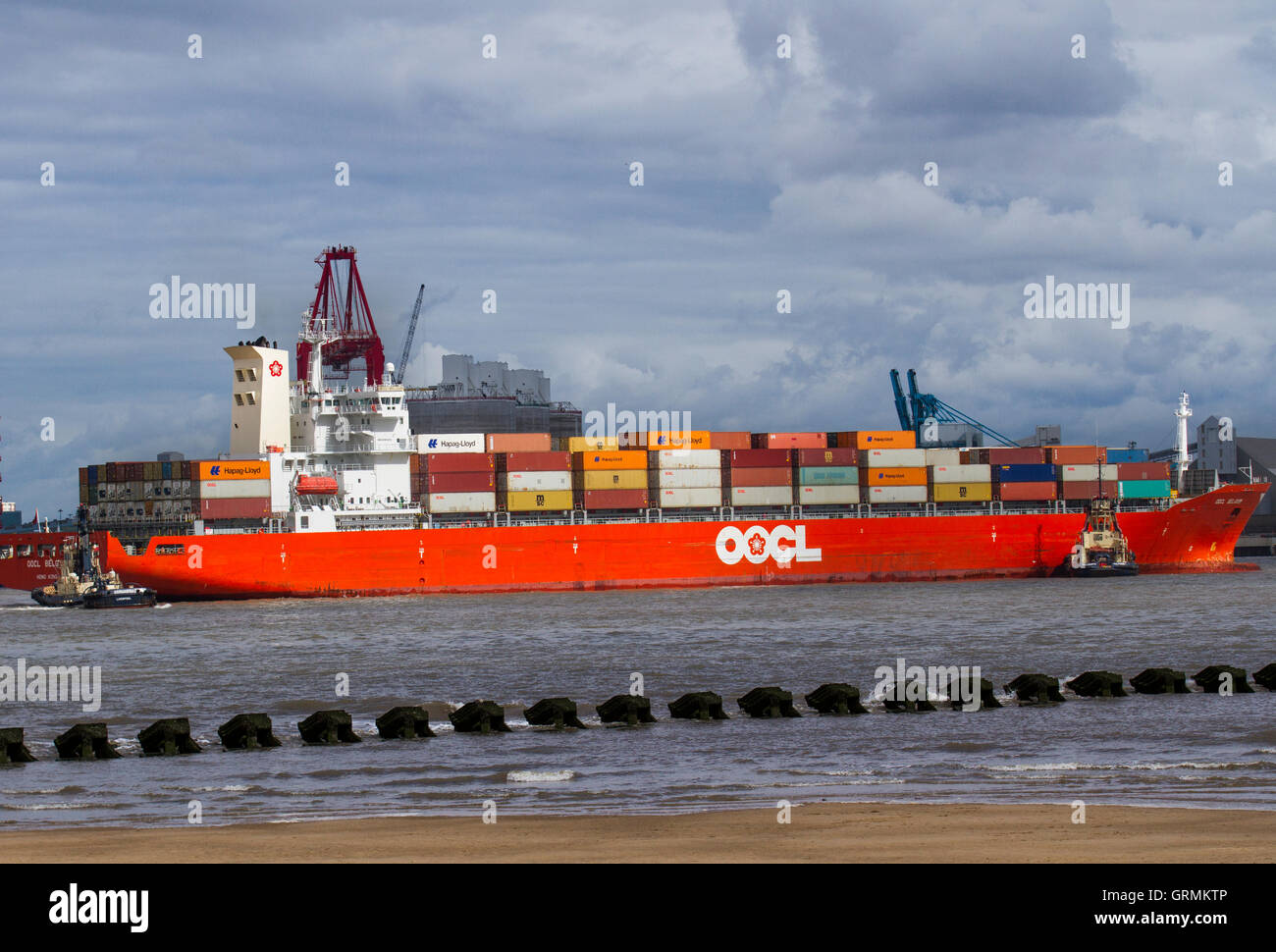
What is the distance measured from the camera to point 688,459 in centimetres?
5550

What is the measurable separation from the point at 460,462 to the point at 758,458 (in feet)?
41.7

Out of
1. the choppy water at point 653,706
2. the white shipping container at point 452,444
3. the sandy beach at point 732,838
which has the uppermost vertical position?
the white shipping container at point 452,444

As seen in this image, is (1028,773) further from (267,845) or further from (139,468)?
(139,468)

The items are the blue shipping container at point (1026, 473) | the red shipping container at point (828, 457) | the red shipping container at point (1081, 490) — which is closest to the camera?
the red shipping container at point (828, 457)

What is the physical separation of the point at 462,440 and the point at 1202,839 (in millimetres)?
46690

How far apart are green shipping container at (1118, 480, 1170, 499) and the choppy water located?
37.4 feet

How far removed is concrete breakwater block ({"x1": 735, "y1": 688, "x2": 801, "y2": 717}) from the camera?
2031cm

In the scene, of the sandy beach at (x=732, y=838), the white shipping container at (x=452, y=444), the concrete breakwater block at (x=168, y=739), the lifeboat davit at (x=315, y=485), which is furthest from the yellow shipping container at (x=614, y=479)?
the sandy beach at (x=732, y=838)

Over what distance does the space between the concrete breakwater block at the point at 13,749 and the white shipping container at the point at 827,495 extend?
40966mm

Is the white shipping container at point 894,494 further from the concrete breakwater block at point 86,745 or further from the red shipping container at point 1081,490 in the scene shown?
the concrete breakwater block at point 86,745

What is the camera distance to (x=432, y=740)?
18.9 meters

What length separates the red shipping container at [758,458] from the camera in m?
55.6

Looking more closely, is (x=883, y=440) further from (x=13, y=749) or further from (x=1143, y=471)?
(x=13, y=749)
